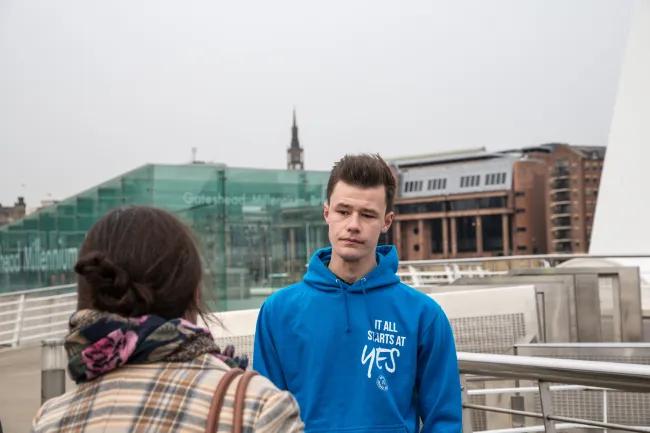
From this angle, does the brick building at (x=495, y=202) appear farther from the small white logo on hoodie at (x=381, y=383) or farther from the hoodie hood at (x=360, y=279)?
the small white logo on hoodie at (x=381, y=383)

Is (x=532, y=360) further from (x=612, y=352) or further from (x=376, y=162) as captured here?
(x=612, y=352)

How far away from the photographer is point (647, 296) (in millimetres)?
13672

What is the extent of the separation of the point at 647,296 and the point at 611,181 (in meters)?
3.11

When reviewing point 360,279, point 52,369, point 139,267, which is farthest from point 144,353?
point 52,369

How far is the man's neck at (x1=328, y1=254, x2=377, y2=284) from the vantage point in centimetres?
227

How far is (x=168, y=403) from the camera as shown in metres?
1.26

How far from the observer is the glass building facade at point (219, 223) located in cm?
1143

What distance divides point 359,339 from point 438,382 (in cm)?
24

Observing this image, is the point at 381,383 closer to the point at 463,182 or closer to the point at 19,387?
the point at 19,387

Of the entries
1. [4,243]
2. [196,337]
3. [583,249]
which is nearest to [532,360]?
[196,337]

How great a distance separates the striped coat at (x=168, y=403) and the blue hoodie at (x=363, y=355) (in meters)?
0.85

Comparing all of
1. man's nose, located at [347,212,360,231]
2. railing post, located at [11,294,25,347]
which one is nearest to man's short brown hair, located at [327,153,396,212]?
man's nose, located at [347,212,360,231]

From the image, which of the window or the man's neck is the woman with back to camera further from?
the window

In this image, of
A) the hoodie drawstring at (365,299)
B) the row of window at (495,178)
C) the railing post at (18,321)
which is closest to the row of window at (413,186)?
the row of window at (495,178)
